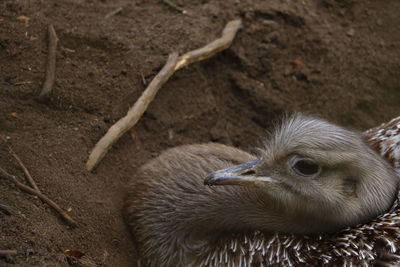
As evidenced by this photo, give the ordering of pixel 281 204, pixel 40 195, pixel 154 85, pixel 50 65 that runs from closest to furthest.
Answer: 1. pixel 281 204
2. pixel 40 195
3. pixel 50 65
4. pixel 154 85

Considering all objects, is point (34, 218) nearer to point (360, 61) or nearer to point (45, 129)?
point (45, 129)

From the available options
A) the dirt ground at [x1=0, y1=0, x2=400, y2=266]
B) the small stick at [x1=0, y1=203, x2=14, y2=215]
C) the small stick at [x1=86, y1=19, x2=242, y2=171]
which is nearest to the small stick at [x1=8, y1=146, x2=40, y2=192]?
the dirt ground at [x1=0, y1=0, x2=400, y2=266]

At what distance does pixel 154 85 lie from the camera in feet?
12.9

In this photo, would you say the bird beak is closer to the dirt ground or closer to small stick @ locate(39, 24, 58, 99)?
the dirt ground

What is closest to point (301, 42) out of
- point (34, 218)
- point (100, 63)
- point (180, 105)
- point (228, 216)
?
point (180, 105)

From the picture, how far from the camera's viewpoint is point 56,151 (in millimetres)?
3330

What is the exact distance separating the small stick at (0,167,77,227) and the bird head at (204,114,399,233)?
3.22 ft

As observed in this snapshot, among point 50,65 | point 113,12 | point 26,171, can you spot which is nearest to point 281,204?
point 26,171

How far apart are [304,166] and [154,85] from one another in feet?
5.33

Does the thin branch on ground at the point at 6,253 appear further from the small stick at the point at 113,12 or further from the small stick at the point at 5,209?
the small stick at the point at 113,12

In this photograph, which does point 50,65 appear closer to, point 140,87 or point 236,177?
point 140,87

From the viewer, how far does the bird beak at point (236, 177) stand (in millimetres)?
2725

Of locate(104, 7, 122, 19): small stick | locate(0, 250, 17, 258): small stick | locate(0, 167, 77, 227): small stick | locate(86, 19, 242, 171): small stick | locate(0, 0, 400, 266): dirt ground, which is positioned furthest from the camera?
locate(104, 7, 122, 19): small stick

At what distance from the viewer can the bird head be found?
9.00 feet
